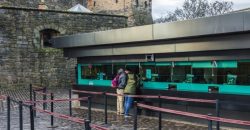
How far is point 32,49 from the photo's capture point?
26.0 meters

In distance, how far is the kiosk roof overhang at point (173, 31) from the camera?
10422 millimetres

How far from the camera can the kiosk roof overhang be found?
34.2 feet

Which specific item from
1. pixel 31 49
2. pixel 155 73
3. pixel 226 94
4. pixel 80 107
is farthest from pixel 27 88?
pixel 226 94

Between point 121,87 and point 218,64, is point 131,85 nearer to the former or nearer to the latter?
point 121,87

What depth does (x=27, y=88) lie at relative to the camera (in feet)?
81.7

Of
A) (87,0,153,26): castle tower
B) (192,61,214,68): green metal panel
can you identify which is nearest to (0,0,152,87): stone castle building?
(87,0,153,26): castle tower

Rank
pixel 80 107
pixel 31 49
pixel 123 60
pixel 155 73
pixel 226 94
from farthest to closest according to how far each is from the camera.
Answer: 1. pixel 31 49
2. pixel 80 107
3. pixel 123 60
4. pixel 155 73
5. pixel 226 94

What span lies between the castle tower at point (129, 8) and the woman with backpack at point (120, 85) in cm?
2506

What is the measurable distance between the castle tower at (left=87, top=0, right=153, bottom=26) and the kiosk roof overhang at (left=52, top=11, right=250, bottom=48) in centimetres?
2386

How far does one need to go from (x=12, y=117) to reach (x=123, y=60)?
13.2ft

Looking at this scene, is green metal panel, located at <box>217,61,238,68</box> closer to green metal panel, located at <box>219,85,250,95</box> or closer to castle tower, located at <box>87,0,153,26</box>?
green metal panel, located at <box>219,85,250,95</box>

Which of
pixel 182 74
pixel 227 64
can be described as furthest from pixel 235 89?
pixel 182 74

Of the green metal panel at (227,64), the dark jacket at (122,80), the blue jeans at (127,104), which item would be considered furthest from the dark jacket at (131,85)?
the green metal panel at (227,64)

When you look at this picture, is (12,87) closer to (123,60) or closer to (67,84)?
(67,84)
